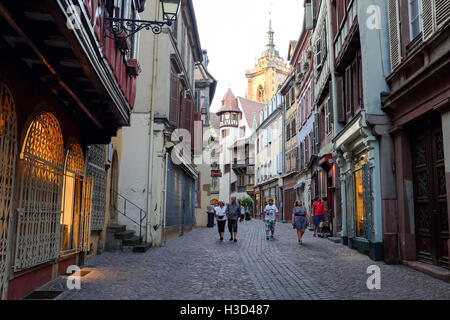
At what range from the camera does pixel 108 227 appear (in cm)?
1412

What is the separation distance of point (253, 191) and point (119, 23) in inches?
2075

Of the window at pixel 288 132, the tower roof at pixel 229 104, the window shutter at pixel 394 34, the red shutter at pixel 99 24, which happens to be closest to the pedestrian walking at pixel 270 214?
the window shutter at pixel 394 34

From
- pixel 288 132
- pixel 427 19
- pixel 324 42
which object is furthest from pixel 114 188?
pixel 288 132

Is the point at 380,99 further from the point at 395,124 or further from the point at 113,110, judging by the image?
the point at 113,110

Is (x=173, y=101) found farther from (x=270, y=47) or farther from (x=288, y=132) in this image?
(x=270, y=47)

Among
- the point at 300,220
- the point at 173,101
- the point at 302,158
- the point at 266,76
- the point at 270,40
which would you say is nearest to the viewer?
the point at 300,220

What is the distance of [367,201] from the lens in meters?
12.2

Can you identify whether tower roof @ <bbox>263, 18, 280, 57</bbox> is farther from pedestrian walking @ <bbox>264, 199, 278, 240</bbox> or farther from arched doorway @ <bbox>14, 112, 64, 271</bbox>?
arched doorway @ <bbox>14, 112, 64, 271</bbox>

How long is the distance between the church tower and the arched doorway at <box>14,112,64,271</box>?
303ft

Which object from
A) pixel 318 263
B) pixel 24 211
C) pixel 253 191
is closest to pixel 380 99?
pixel 318 263

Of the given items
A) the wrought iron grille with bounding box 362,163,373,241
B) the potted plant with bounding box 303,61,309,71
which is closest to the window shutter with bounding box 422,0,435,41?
the wrought iron grille with bounding box 362,163,373,241

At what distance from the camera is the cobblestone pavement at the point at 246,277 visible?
681 cm

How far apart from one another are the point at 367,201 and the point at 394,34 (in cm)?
441

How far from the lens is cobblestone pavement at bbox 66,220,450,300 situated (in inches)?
268
